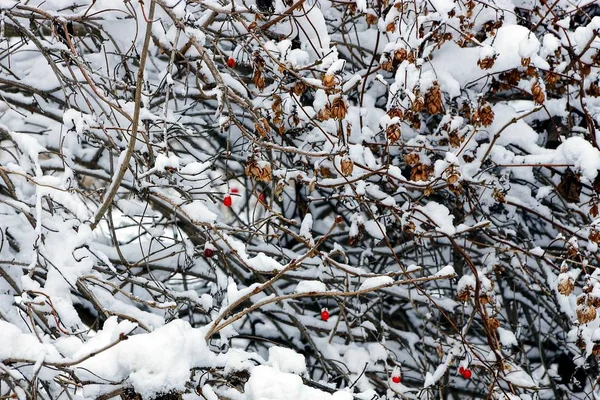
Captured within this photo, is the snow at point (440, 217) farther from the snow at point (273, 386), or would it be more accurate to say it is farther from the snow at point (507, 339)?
the snow at point (273, 386)

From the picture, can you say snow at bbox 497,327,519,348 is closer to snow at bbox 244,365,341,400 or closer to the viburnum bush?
the viburnum bush

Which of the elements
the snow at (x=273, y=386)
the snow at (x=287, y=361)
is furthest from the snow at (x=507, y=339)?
the snow at (x=273, y=386)

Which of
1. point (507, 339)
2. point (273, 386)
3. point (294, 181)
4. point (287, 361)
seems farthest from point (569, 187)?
point (273, 386)

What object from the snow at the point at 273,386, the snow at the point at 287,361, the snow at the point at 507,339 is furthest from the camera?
the snow at the point at 507,339

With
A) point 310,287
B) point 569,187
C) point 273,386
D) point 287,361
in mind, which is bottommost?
point 273,386

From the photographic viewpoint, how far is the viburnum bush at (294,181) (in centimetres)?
212

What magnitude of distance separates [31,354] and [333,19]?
2.60 m

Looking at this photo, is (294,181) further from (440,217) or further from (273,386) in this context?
(273,386)

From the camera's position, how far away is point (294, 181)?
364cm

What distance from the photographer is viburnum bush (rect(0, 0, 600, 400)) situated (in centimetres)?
212

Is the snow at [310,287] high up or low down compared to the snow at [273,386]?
up

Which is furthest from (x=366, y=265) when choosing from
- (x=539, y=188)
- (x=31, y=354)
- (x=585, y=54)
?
(x=31, y=354)

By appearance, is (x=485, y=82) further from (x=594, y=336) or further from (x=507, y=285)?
(x=507, y=285)

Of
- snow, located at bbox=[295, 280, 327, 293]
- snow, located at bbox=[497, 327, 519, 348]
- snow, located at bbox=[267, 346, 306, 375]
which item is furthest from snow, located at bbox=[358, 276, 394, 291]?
snow, located at bbox=[497, 327, 519, 348]
